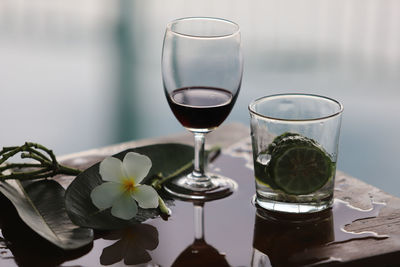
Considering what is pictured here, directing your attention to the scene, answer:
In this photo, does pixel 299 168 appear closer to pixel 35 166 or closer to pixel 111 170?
pixel 111 170

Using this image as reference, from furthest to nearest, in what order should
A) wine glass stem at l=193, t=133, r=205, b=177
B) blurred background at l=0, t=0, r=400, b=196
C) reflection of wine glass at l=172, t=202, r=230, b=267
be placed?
blurred background at l=0, t=0, r=400, b=196, wine glass stem at l=193, t=133, r=205, b=177, reflection of wine glass at l=172, t=202, r=230, b=267

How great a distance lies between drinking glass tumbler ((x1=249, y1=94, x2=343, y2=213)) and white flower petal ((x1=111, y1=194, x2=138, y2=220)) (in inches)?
7.0

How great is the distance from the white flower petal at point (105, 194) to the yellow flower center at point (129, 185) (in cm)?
1

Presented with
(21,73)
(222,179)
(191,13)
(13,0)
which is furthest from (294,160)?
(13,0)

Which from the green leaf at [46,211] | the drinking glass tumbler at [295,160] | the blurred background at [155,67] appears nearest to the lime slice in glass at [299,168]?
the drinking glass tumbler at [295,160]

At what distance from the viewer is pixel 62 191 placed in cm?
92

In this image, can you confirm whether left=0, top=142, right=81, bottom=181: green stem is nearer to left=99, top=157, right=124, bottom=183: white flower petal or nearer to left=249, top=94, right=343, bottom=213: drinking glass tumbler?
left=99, top=157, right=124, bottom=183: white flower petal

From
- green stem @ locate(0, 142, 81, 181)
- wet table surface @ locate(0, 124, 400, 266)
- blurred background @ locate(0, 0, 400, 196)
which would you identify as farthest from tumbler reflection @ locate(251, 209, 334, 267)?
blurred background @ locate(0, 0, 400, 196)

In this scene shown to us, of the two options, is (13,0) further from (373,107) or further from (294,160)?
(294,160)

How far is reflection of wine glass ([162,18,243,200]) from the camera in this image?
92 centimetres

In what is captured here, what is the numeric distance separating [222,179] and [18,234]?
0.34 metres

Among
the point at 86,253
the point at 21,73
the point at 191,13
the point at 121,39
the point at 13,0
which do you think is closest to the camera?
the point at 86,253

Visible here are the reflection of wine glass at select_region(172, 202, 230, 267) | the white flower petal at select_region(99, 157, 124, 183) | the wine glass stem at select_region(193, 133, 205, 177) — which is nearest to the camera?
the reflection of wine glass at select_region(172, 202, 230, 267)

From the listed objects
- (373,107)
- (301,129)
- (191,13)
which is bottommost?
(373,107)
